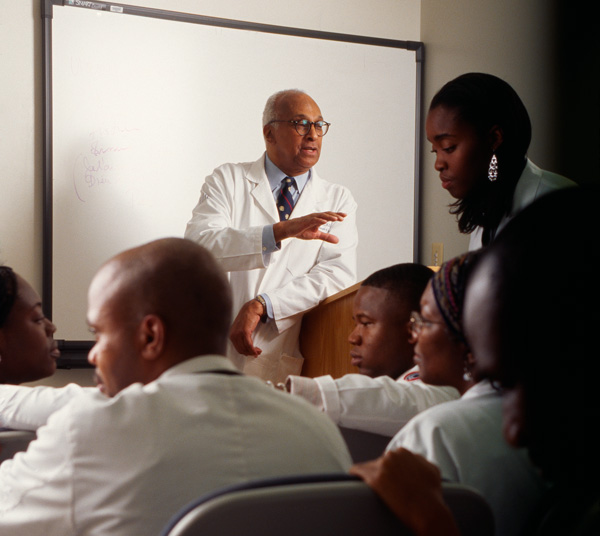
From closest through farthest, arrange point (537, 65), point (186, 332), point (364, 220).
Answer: point (186, 332), point (537, 65), point (364, 220)

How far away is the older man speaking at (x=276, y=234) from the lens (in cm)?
278

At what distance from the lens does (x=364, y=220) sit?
4.09 m

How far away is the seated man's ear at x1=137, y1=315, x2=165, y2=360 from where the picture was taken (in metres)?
1.11

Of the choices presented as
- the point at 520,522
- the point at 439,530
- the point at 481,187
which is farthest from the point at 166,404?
the point at 481,187

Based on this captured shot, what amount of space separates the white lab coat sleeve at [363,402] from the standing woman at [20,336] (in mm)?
744

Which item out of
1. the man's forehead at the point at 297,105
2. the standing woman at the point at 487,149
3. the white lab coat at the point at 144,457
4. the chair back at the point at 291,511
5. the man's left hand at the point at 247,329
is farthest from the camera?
the man's forehead at the point at 297,105

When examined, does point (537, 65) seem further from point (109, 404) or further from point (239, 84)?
point (109, 404)

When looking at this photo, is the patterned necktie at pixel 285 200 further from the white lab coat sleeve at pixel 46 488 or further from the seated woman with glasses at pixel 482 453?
the white lab coat sleeve at pixel 46 488

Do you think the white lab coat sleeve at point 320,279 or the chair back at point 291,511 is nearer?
the chair back at point 291,511

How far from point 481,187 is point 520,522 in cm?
122

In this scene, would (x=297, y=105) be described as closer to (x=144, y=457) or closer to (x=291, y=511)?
(x=144, y=457)

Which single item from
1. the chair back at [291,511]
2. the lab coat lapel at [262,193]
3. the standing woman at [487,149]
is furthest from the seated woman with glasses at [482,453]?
the lab coat lapel at [262,193]

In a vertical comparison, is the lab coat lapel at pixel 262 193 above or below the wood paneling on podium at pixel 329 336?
above

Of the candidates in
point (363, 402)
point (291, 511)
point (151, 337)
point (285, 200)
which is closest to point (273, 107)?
point (285, 200)
